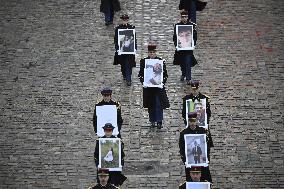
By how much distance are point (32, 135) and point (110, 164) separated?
3202 mm

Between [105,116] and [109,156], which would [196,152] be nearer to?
[109,156]

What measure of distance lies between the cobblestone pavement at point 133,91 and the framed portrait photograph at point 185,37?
4.15 ft

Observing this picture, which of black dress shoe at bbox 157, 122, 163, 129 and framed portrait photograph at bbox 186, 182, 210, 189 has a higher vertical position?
black dress shoe at bbox 157, 122, 163, 129

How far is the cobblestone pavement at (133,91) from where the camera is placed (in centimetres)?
1153

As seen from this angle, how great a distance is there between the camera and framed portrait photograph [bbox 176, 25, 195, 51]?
1340cm

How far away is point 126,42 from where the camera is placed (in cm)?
1357

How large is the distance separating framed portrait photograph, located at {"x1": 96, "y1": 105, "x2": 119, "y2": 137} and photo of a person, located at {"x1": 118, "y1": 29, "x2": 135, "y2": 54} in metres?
3.03

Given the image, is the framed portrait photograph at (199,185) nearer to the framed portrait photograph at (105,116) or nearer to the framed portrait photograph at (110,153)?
the framed portrait photograph at (110,153)

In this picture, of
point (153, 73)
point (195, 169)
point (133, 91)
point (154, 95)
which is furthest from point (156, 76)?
point (195, 169)

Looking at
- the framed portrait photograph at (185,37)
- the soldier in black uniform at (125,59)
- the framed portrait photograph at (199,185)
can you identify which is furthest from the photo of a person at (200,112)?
the soldier in black uniform at (125,59)

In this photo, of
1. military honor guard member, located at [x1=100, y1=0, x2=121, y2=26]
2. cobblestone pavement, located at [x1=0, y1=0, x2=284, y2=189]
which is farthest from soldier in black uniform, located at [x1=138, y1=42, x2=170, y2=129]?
military honor guard member, located at [x1=100, y1=0, x2=121, y2=26]

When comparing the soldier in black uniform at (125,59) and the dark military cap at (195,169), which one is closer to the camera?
the dark military cap at (195,169)

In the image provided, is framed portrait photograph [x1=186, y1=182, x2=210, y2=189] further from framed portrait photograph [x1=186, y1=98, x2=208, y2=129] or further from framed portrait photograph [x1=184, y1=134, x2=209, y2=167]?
framed portrait photograph [x1=186, y1=98, x2=208, y2=129]

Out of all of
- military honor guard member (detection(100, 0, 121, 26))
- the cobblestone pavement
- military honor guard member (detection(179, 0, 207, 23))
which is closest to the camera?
the cobblestone pavement
